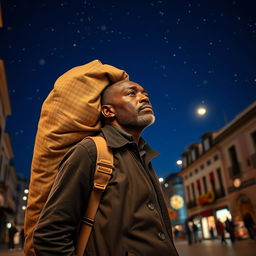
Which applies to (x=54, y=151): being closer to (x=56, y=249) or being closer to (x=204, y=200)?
(x=56, y=249)

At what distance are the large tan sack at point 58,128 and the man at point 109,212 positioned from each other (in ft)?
0.81

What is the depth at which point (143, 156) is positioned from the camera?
2123mm

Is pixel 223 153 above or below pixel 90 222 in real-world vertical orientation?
above

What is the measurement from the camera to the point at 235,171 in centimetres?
2242

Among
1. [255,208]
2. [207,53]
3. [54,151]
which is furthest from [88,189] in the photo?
[255,208]

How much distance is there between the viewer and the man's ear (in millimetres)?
2230

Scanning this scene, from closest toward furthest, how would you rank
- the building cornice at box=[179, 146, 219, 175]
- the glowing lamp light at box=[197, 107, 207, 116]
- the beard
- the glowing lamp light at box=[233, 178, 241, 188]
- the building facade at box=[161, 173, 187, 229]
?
1. the beard
2. the glowing lamp light at box=[197, 107, 207, 116]
3. the glowing lamp light at box=[233, 178, 241, 188]
4. the building cornice at box=[179, 146, 219, 175]
5. the building facade at box=[161, 173, 187, 229]

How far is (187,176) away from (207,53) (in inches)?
1267

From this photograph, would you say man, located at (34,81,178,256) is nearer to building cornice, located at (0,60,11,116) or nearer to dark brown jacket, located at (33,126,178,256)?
dark brown jacket, located at (33,126,178,256)

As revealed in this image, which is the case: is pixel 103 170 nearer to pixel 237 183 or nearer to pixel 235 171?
pixel 237 183

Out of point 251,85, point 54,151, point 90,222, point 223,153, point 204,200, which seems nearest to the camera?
point 90,222

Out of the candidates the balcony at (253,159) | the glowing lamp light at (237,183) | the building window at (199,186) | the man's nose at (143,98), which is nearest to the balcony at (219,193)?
the glowing lamp light at (237,183)

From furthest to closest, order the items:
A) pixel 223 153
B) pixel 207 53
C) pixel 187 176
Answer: pixel 187 176
pixel 223 153
pixel 207 53

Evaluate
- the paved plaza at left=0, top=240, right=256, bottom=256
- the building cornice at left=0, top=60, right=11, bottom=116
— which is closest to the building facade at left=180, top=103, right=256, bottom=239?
the paved plaza at left=0, top=240, right=256, bottom=256
